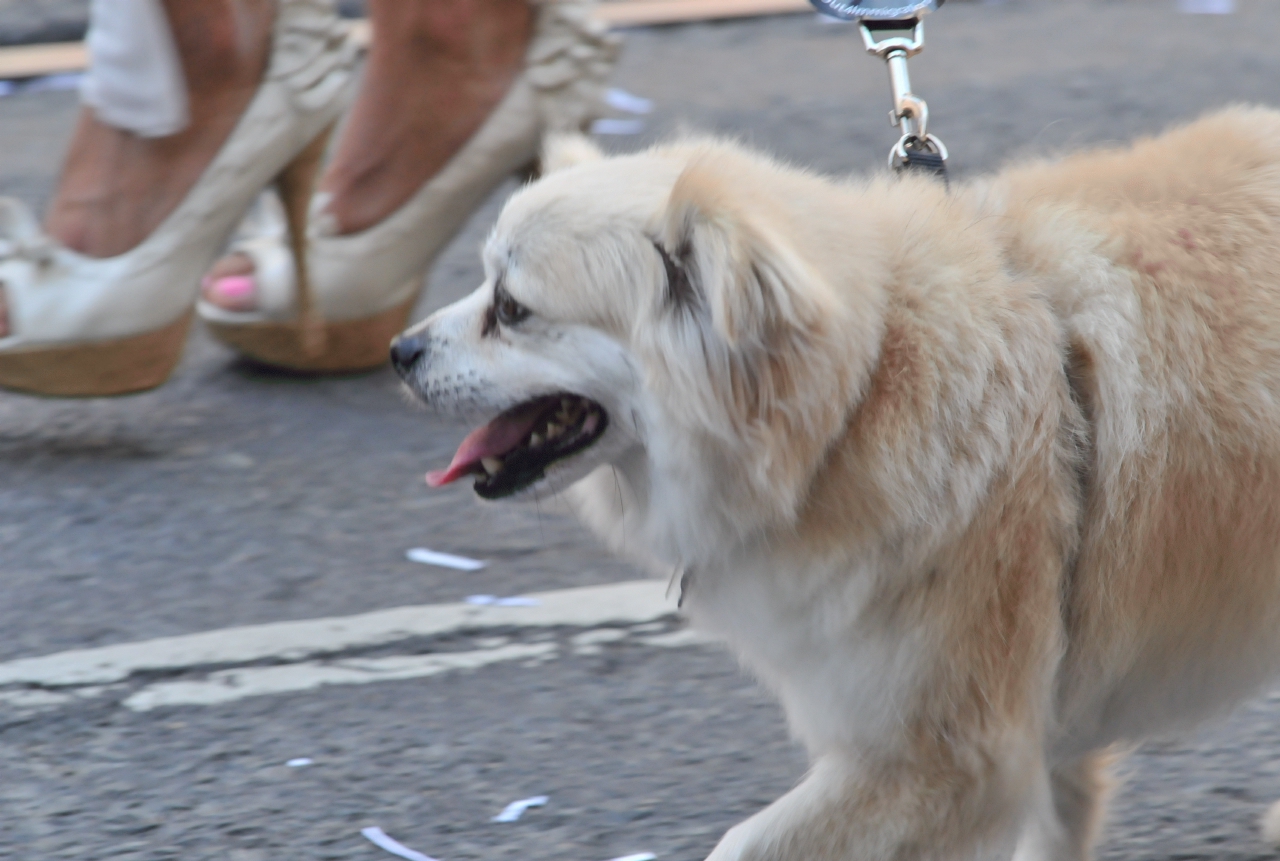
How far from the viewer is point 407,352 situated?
2453 mm

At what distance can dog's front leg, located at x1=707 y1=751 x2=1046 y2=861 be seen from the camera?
6.66 feet

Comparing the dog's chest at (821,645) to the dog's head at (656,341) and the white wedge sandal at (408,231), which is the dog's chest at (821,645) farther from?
the white wedge sandal at (408,231)

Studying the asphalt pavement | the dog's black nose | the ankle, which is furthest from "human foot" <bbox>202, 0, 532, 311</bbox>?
the dog's black nose

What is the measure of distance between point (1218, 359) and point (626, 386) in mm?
788

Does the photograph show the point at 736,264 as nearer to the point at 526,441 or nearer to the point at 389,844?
the point at 526,441

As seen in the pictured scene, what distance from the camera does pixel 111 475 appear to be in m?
3.67

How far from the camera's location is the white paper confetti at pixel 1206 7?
7.69 metres

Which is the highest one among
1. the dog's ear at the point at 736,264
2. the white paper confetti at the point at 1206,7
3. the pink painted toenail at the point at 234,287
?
the dog's ear at the point at 736,264

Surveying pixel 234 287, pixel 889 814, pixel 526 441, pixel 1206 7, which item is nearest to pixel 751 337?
pixel 526 441

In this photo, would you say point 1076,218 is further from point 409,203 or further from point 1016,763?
point 409,203

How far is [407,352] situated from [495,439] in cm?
20

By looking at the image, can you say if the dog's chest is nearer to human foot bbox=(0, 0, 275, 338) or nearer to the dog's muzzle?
the dog's muzzle

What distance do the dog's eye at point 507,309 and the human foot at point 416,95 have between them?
1795 mm

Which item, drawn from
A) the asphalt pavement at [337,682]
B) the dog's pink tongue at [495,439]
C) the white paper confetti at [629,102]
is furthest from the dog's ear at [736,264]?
the white paper confetti at [629,102]
